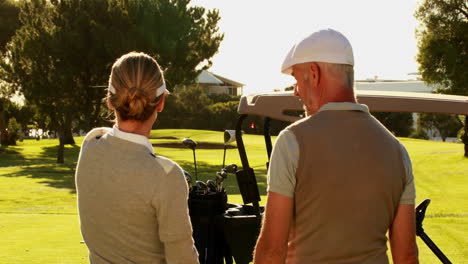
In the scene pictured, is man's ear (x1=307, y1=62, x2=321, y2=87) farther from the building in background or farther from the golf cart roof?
the building in background

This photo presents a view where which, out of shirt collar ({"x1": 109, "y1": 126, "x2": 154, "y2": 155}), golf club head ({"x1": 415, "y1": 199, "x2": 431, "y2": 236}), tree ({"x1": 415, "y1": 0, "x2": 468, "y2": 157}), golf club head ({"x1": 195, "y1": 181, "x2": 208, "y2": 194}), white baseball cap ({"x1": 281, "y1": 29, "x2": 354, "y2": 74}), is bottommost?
golf club head ({"x1": 415, "y1": 199, "x2": 431, "y2": 236})

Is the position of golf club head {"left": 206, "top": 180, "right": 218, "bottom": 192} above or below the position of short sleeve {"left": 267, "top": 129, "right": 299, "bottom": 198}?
below

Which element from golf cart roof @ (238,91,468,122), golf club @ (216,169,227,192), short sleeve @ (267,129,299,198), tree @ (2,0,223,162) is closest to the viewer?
short sleeve @ (267,129,299,198)

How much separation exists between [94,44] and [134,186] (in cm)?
3432

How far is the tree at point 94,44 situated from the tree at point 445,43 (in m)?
11.6

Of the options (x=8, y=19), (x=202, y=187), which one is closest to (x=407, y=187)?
(x=202, y=187)

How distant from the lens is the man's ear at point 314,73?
2877 mm

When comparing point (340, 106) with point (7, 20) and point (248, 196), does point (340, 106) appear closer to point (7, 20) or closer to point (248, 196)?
point (248, 196)

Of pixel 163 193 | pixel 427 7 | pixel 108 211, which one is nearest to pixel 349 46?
pixel 163 193

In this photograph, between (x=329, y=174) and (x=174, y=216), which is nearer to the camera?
(x=329, y=174)

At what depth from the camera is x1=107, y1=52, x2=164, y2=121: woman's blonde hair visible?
2943 millimetres

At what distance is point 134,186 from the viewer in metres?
2.89

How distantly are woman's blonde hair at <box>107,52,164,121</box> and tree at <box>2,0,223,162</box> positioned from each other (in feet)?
107

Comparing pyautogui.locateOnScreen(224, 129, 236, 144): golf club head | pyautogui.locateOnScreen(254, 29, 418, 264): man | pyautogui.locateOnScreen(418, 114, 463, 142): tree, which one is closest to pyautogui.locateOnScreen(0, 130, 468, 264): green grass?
pyautogui.locateOnScreen(224, 129, 236, 144): golf club head
